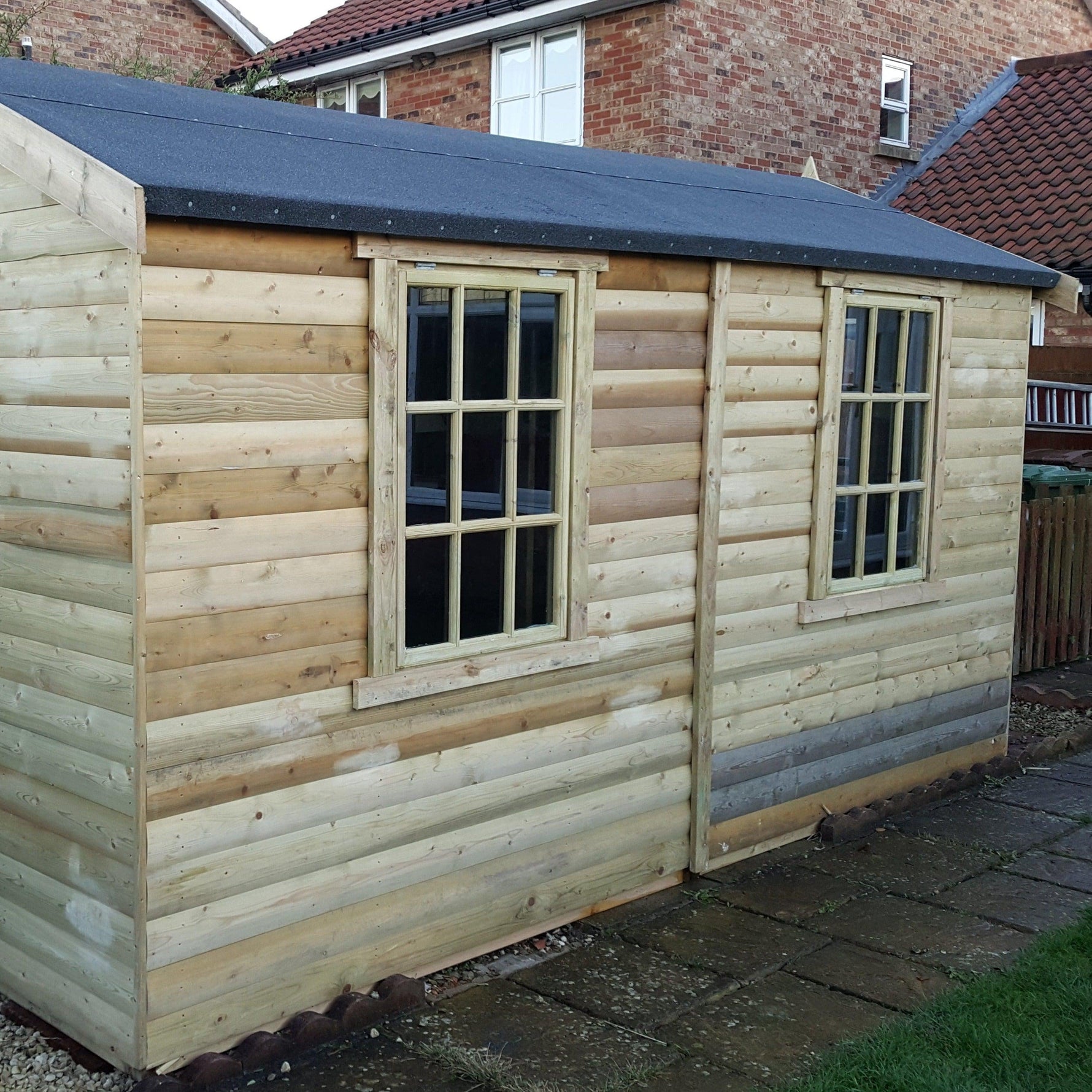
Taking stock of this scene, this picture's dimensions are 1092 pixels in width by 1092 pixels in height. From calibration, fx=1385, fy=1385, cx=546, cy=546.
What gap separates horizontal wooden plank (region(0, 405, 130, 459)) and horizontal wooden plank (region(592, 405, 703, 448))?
1996 mm

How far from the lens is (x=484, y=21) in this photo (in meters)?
15.2

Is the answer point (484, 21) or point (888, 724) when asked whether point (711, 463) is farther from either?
point (484, 21)

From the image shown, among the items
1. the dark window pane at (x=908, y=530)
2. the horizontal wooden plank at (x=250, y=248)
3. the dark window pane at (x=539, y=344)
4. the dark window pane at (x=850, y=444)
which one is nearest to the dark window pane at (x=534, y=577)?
the dark window pane at (x=539, y=344)

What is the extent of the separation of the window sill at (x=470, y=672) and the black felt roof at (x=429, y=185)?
1.51m

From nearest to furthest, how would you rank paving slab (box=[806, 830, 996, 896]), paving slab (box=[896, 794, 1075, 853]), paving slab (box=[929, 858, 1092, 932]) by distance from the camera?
paving slab (box=[929, 858, 1092, 932])
paving slab (box=[806, 830, 996, 896])
paving slab (box=[896, 794, 1075, 853])

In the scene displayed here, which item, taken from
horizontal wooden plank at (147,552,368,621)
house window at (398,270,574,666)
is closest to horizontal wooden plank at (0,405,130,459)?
horizontal wooden plank at (147,552,368,621)

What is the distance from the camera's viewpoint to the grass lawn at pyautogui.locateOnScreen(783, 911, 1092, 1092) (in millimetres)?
4312

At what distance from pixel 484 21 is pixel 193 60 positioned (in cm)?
612

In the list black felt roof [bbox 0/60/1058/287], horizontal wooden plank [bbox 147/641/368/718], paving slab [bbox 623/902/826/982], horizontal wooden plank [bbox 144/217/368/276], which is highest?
black felt roof [bbox 0/60/1058/287]

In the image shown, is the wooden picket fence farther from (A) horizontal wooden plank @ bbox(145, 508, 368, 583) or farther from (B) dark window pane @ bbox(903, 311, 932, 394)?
(A) horizontal wooden plank @ bbox(145, 508, 368, 583)

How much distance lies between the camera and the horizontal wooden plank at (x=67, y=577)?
4156mm

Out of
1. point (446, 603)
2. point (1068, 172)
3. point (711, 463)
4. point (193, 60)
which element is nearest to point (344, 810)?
point (446, 603)

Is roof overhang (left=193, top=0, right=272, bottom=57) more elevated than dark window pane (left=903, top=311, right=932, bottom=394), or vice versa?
roof overhang (left=193, top=0, right=272, bottom=57)

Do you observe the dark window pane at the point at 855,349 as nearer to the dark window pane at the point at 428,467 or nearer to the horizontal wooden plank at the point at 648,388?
the horizontal wooden plank at the point at 648,388
